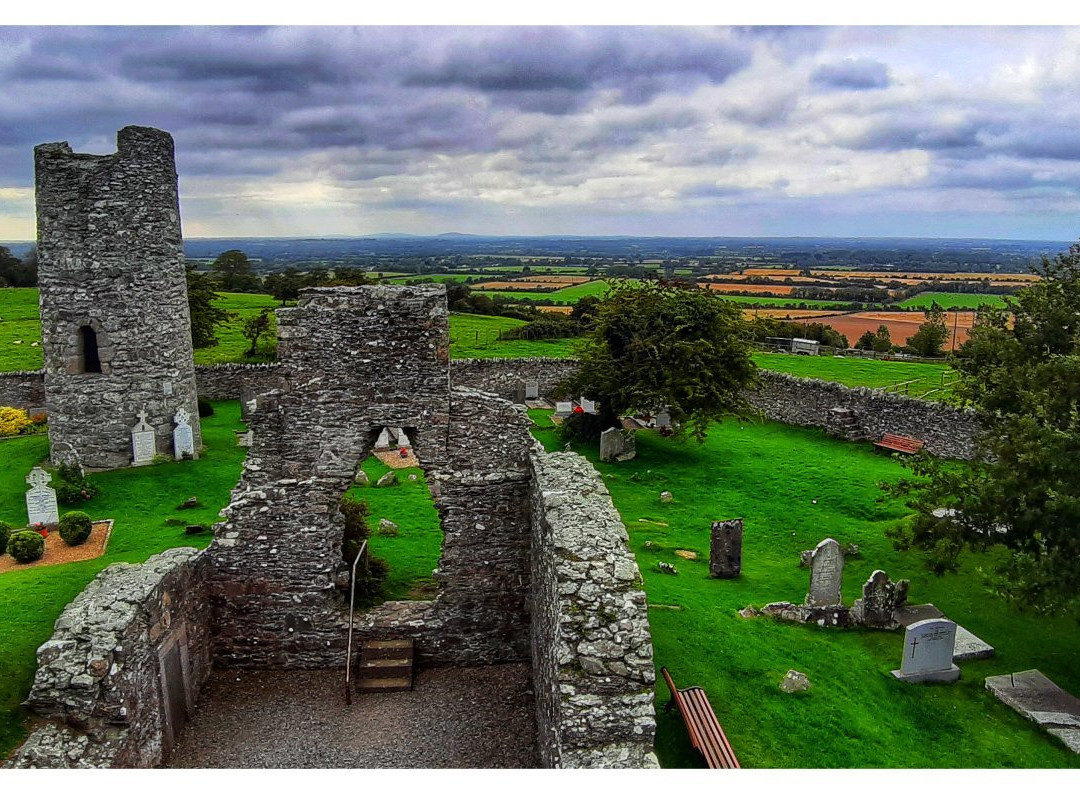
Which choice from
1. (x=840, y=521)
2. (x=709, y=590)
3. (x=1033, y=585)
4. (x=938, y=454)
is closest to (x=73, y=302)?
(x=709, y=590)

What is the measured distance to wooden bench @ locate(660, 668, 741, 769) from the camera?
328 inches

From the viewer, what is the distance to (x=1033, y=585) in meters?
9.93

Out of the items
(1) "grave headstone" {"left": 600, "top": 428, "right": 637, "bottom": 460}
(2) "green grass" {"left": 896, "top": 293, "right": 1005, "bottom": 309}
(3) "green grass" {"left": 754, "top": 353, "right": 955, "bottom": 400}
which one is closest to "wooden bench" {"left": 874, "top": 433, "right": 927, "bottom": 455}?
(3) "green grass" {"left": 754, "top": 353, "right": 955, "bottom": 400}

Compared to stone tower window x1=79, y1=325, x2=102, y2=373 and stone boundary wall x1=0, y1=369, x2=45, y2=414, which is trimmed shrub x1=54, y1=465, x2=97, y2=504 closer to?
stone tower window x1=79, y1=325, x2=102, y2=373

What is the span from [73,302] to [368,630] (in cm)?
1203

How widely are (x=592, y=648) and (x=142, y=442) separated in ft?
51.8

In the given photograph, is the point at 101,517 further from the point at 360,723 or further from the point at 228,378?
the point at 228,378

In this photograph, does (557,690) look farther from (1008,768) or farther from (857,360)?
(857,360)

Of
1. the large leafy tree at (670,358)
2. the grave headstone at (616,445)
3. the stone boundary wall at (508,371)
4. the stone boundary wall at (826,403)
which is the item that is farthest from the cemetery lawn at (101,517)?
the stone boundary wall at (826,403)

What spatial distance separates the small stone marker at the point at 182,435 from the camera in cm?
1981

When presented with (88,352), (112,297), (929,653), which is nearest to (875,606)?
(929,653)

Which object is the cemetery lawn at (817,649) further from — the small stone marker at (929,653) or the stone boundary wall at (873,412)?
the stone boundary wall at (873,412)

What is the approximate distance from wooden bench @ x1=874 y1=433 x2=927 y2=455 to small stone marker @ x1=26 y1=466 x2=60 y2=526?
21.8 metres

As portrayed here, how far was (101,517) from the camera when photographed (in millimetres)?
16594
